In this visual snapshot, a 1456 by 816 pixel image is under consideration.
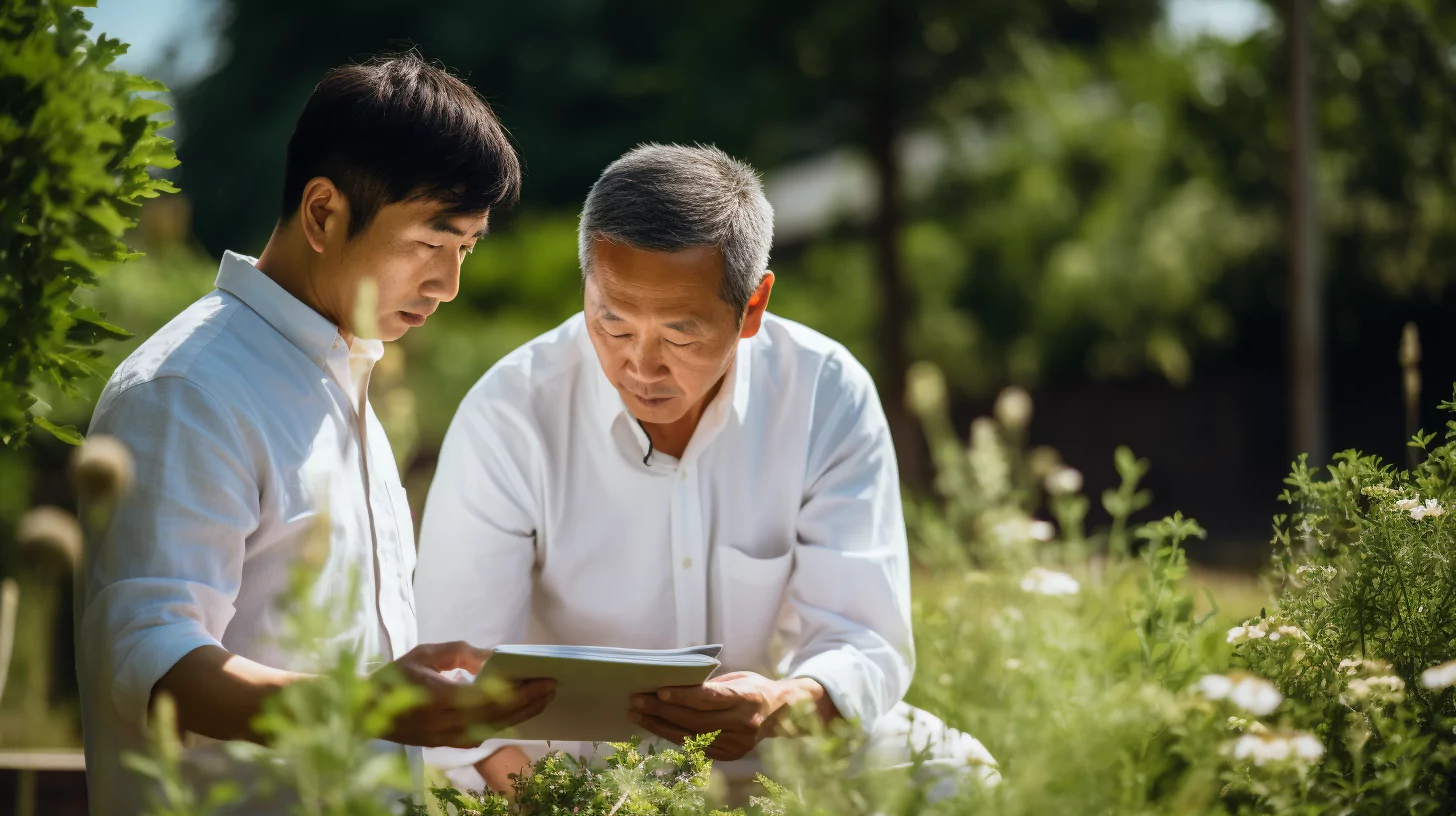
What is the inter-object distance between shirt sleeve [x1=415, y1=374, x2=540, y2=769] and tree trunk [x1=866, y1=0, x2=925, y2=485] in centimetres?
563

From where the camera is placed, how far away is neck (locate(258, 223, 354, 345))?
7.65 ft

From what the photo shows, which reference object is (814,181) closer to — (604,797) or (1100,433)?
(1100,433)

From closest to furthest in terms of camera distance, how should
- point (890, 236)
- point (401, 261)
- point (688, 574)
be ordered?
point (401, 261), point (688, 574), point (890, 236)

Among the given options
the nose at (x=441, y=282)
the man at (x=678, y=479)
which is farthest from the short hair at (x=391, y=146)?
the man at (x=678, y=479)

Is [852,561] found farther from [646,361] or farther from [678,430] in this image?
[646,361]

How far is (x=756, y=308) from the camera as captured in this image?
284 cm

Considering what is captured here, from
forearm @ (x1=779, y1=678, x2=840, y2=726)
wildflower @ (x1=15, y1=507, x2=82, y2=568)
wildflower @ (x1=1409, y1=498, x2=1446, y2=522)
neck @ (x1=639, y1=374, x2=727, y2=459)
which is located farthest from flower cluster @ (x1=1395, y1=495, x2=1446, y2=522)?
wildflower @ (x1=15, y1=507, x2=82, y2=568)

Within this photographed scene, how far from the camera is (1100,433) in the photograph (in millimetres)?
10773

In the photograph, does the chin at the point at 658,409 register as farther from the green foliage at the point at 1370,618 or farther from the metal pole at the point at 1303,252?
the metal pole at the point at 1303,252

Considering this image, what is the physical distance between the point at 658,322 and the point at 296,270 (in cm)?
68

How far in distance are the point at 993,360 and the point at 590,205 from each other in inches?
355

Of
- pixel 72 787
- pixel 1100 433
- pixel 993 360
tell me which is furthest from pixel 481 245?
pixel 72 787

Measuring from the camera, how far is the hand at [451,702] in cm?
187

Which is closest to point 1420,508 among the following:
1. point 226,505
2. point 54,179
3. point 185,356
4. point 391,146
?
point 391,146
